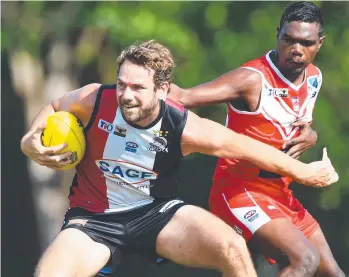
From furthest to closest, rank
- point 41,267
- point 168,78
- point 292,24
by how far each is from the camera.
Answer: point 292,24 < point 168,78 < point 41,267

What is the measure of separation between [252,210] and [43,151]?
161 cm

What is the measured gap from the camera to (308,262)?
7.09 m

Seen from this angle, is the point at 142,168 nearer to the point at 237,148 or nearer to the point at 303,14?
the point at 237,148

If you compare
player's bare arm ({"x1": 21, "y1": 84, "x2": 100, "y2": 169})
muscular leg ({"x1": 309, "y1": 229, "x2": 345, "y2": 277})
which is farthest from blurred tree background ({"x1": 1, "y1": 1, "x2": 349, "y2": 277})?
player's bare arm ({"x1": 21, "y1": 84, "x2": 100, "y2": 169})

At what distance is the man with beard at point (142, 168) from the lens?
6.79 metres

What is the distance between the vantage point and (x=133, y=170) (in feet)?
23.2

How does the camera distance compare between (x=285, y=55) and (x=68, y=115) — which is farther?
(x=285, y=55)

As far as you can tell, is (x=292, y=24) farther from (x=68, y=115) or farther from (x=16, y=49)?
(x=16, y=49)

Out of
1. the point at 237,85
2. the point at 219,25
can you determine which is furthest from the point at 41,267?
the point at 219,25

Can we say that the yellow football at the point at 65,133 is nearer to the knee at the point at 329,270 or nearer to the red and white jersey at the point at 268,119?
the red and white jersey at the point at 268,119

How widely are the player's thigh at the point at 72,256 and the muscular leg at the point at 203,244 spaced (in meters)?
0.42

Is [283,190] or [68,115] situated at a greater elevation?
[68,115]

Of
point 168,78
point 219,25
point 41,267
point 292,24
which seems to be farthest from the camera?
point 219,25

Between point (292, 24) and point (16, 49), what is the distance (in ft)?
20.0
